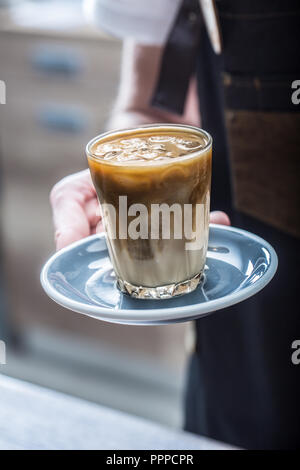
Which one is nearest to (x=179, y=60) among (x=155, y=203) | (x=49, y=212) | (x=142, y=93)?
(x=142, y=93)

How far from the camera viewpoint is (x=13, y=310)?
5.08 ft

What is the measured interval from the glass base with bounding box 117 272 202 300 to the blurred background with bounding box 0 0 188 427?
879 mm

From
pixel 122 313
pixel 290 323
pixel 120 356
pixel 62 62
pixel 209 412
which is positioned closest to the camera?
pixel 122 313

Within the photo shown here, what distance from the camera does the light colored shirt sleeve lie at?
695 millimetres

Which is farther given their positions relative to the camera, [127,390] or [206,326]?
[127,390]

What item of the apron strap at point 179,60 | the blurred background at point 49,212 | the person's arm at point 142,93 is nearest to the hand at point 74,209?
the apron strap at point 179,60

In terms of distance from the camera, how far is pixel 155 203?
400 millimetres

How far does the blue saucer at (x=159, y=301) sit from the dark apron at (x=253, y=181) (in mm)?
90

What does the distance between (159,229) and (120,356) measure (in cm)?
109

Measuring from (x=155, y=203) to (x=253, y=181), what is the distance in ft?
0.58

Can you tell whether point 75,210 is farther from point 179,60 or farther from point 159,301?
point 179,60

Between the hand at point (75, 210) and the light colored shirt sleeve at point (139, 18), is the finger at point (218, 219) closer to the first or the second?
the hand at point (75, 210)
